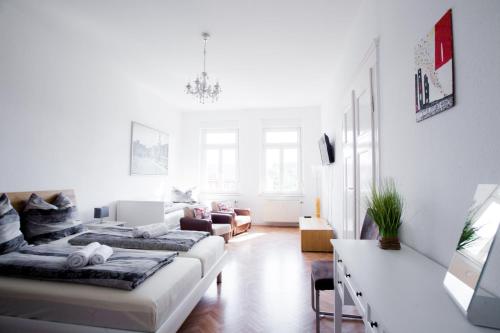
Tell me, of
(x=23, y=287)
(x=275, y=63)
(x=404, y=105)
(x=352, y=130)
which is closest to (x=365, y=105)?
(x=352, y=130)

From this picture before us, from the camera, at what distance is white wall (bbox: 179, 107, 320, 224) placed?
6.54 m

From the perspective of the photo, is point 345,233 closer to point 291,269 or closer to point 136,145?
point 291,269

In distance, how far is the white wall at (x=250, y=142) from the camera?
654cm

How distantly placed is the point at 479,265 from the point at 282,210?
18.5 ft

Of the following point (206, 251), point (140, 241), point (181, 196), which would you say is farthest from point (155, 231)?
point (181, 196)

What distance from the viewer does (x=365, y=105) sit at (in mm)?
2480

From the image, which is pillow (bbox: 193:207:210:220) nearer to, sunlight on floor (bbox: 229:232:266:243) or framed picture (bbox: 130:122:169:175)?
sunlight on floor (bbox: 229:232:266:243)

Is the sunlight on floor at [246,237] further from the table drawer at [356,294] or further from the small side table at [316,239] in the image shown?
the table drawer at [356,294]

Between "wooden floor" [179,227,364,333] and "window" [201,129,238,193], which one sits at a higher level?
"window" [201,129,238,193]

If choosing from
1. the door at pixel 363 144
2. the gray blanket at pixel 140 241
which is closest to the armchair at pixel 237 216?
the gray blanket at pixel 140 241

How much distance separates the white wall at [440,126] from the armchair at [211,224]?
2.96m

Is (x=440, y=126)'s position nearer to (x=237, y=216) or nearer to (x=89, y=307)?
(x=89, y=307)

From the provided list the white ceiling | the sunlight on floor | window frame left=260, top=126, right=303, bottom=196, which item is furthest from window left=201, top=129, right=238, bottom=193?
the white ceiling

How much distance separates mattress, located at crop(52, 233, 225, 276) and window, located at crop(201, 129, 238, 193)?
13.1 feet
